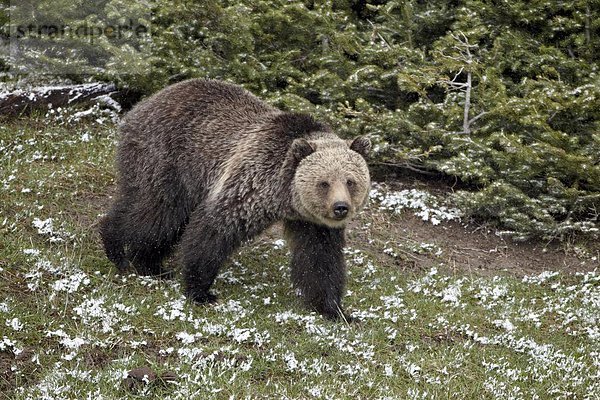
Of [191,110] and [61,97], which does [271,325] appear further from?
[61,97]

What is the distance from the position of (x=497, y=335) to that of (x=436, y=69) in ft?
12.1

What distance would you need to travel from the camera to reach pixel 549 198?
913 cm

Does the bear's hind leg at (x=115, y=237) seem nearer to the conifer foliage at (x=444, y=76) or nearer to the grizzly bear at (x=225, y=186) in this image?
the grizzly bear at (x=225, y=186)

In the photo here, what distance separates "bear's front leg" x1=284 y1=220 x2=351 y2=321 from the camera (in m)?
7.30

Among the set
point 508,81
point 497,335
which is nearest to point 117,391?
point 497,335

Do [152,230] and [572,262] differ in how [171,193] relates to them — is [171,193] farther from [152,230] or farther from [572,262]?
[572,262]

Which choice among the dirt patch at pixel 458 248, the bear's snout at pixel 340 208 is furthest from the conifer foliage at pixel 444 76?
the bear's snout at pixel 340 208

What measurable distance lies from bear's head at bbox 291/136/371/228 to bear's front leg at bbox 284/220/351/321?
7.0 inches

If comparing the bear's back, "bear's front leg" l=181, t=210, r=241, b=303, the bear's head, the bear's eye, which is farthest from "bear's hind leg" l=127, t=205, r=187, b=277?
the bear's eye

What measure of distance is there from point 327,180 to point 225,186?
0.91m

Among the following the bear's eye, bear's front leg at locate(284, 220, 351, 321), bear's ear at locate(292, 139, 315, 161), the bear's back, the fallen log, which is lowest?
the fallen log

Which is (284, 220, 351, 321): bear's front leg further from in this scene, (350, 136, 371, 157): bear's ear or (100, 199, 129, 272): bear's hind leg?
(100, 199, 129, 272): bear's hind leg

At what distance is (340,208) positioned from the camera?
22.3ft

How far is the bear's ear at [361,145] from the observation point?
7293 mm
